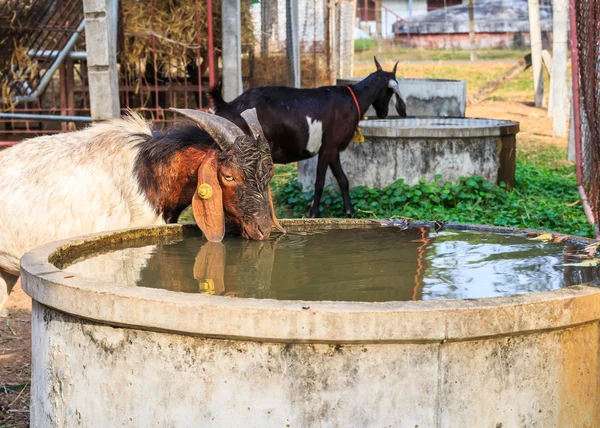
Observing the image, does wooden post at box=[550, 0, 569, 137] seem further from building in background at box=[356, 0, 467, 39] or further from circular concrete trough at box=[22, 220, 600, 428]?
building in background at box=[356, 0, 467, 39]

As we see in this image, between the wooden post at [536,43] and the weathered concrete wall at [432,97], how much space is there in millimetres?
5093

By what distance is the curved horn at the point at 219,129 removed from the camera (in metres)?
4.96

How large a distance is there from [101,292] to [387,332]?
1.01m

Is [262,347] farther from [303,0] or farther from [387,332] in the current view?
[303,0]

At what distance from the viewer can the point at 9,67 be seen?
11.6 m

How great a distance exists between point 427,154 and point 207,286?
6.46m

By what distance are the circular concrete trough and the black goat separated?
18.3 feet

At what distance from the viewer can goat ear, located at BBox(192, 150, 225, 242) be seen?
4770 mm

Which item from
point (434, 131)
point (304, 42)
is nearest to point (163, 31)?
point (434, 131)

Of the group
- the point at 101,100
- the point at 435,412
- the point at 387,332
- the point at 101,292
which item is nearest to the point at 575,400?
the point at 435,412

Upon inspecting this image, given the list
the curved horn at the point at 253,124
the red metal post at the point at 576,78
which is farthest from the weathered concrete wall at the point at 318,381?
the curved horn at the point at 253,124

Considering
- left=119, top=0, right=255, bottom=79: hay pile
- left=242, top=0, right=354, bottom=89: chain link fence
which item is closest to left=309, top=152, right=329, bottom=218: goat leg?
left=242, top=0, right=354, bottom=89: chain link fence

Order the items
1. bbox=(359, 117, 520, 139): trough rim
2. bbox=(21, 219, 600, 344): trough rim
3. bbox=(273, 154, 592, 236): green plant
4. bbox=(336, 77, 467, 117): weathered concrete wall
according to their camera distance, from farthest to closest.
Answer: bbox=(336, 77, 467, 117): weathered concrete wall, bbox=(359, 117, 520, 139): trough rim, bbox=(273, 154, 592, 236): green plant, bbox=(21, 219, 600, 344): trough rim

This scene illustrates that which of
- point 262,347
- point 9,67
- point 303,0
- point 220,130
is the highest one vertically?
point 303,0
